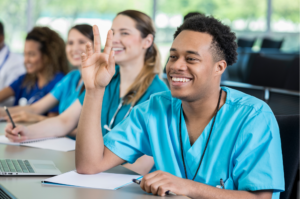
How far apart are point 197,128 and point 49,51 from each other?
6.87ft

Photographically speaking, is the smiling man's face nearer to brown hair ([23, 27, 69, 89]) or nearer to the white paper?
the white paper

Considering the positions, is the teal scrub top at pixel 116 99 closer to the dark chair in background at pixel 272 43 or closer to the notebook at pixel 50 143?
the notebook at pixel 50 143

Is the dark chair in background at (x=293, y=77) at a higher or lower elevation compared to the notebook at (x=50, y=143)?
higher

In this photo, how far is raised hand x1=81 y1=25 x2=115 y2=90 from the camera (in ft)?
3.94

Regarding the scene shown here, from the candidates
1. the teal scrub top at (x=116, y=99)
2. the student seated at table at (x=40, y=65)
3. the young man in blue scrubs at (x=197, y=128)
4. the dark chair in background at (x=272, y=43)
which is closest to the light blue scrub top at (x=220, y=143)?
the young man in blue scrubs at (x=197, y=128)

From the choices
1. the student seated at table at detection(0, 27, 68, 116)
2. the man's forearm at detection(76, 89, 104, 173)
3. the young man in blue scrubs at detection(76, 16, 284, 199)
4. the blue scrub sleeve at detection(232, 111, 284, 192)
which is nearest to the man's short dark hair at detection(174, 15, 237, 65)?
the young man in blue scrubs at detection(76, 16, 284, 199)

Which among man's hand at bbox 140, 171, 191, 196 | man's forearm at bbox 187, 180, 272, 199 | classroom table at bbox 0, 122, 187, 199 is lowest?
man's forearm at bbox 187, 180, 272, 199

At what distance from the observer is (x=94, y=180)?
1.14 m

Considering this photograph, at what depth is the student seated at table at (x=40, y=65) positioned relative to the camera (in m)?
2.95

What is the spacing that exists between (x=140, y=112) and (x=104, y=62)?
24 cm

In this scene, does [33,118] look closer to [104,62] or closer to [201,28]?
[104,62]

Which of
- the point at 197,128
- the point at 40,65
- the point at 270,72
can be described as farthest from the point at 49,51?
the point at 197,128

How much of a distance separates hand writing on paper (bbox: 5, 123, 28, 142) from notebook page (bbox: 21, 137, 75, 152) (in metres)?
0.05

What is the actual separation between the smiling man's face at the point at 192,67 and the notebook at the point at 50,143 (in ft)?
2.06
